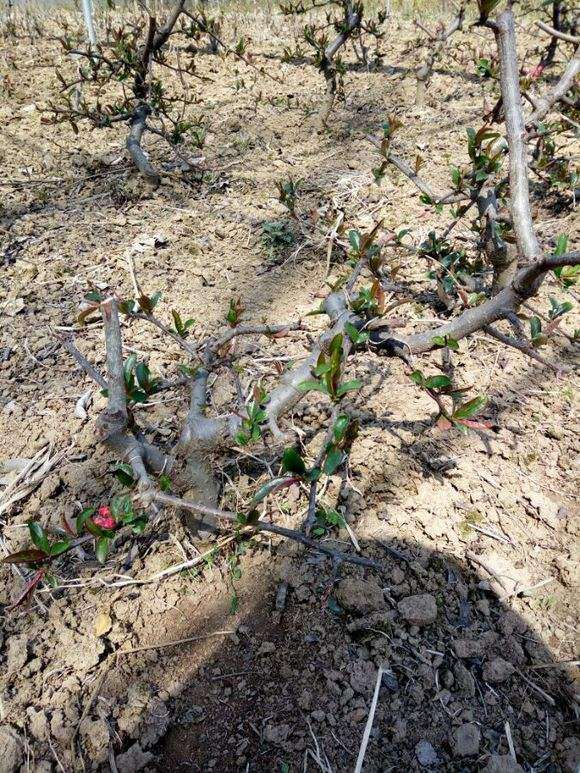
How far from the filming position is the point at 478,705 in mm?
1223

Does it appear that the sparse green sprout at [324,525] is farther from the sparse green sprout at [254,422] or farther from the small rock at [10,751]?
A: the small rock at [10,751]

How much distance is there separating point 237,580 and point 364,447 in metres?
0.63

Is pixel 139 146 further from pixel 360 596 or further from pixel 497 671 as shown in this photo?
pixel 497 671

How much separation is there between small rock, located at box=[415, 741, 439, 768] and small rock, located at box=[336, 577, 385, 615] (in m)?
0.31

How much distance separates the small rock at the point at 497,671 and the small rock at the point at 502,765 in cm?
17

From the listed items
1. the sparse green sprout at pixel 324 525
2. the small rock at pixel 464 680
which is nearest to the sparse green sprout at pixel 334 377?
the sparse green sprout at pixel 324 525

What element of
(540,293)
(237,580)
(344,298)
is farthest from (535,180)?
(237,580)

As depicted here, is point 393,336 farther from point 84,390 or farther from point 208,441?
point 84,390

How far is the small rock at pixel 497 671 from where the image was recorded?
1.25 metres

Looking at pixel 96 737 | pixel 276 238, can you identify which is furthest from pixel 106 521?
pixel 276 238

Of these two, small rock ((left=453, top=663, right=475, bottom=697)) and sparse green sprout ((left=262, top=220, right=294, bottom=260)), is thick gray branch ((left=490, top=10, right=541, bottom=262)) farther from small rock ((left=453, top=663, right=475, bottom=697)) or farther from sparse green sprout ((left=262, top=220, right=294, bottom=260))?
sparse green sprout ((left=262, top=220, right=294, bottom=260))

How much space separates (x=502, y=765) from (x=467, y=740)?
8 centimetres

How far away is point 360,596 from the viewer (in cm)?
136

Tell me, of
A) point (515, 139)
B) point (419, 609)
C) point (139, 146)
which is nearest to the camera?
point (419, 609)
